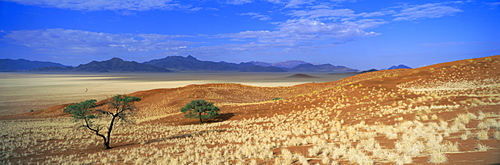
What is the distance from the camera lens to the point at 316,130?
14.4 meters

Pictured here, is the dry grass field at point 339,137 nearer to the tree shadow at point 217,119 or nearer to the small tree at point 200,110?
the tree shadow at point 217,119

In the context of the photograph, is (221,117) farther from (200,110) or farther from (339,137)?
(339,137)

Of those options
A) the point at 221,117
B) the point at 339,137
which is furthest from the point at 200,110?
the point at 339,137

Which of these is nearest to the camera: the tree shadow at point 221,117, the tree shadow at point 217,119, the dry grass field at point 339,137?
the dry grass field at point 339,137

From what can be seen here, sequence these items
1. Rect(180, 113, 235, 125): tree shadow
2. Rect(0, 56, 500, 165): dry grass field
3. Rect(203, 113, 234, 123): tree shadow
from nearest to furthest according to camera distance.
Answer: Rect(0, 56, 500, 165): dry grass field < Rect(180, 113, 235, 125): tree shadow < Rect(203, 113, 234, 123): tree shadow

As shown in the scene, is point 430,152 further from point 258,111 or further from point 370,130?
point 258,111

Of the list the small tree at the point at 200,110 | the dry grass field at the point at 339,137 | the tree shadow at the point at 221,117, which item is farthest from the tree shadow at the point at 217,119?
the small tree at the point at 200,110

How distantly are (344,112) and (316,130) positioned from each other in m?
5.90

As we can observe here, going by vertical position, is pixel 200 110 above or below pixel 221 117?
above

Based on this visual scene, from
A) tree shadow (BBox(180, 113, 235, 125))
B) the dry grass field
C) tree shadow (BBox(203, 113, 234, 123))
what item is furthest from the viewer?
tree shadow (BBox(203, 113, 234, 123))

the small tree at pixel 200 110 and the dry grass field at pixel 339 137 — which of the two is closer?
the dry grass field at pixel 339 137

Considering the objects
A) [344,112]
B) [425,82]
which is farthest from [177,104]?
[425,82]

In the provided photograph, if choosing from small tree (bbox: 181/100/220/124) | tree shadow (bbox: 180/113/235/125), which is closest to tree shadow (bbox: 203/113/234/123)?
tree shadow (bbox: 180/113/235/125)

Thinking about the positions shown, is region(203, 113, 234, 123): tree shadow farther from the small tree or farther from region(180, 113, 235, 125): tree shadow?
the small tree
